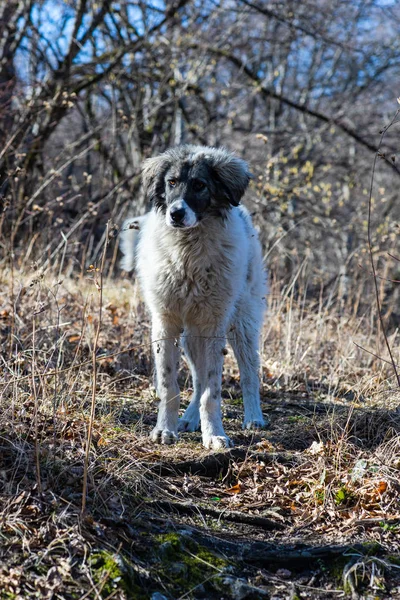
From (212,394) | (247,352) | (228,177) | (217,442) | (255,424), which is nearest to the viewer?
(217,442)

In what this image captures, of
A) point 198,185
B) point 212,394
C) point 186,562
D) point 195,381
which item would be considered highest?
point 198,185

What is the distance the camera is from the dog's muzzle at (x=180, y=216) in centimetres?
402

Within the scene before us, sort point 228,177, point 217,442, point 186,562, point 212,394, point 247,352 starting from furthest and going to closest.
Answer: point 247,352
point 228,177
point 212,394
point 217,442
point 186,562

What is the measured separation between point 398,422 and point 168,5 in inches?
316

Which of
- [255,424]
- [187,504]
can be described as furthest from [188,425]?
[187,504]

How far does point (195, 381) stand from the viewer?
486 centimetres

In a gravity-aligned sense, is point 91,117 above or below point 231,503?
above

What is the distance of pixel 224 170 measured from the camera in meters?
4.32

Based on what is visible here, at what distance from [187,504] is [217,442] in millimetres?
800

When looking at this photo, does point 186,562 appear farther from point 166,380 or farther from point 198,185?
point 198,185

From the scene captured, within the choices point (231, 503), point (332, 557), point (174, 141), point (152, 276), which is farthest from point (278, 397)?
point (174, 141)

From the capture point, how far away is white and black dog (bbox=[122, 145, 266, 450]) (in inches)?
164

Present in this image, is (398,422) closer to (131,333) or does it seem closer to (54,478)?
(54,478)

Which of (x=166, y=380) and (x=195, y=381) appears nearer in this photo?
(x=166, y=380)
